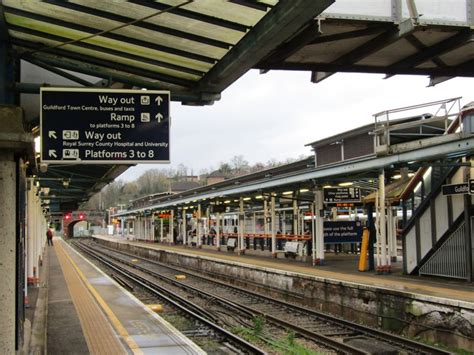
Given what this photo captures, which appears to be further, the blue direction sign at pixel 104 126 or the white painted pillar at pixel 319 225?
the white painted pillar at pixel 319 225

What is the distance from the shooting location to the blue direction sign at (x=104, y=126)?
16.2 ft

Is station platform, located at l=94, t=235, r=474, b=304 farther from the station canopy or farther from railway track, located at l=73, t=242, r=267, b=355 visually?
the station canopy

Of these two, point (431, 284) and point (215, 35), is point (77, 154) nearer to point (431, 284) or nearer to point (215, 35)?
point (215, 35)

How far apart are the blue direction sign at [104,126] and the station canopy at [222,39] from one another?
1.21 feet

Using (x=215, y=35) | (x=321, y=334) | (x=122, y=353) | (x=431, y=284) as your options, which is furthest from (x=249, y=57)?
(x=431, y=284)

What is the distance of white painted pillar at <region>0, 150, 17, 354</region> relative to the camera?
183 inches

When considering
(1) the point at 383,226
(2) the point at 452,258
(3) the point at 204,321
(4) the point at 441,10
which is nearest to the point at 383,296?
(2) the point at 452,258

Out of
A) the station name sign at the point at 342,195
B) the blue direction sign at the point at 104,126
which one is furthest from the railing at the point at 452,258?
the blue direction sign at the point at 104,126

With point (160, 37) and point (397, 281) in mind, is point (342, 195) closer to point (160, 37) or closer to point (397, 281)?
point (397, 281)

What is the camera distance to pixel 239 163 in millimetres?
123125

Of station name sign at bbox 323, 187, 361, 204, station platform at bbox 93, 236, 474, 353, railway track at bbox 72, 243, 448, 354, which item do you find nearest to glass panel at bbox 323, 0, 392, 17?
railway track at bbox 72, 243, 448, 354

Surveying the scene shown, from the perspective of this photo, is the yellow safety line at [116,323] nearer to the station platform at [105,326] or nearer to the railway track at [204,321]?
the station platform at [105,326]

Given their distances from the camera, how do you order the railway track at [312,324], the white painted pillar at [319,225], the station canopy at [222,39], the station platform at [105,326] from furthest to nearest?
1. the white painted pillar at [319,225]
2. the railway track at [312,324]
3. the station platform at [105,326]
4. the station canopy at [222,39]

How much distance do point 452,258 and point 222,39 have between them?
10425 millimetres
